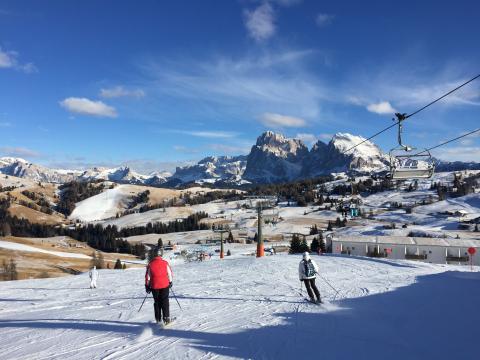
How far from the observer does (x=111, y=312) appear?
16.0 meters

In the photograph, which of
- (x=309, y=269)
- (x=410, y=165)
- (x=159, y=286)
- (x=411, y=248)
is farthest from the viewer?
(x=411, y=248)

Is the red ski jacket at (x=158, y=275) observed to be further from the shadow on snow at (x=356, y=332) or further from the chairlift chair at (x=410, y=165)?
the chairlift chair at (x=410, y=165)

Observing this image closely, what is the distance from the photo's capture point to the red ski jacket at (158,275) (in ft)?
42.9

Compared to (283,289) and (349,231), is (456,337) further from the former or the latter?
(349,231)

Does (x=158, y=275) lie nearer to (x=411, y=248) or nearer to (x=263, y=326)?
(x=263, y=326)

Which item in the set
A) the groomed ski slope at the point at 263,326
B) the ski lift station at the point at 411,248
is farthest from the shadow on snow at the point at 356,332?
the ski lift station at the point at 411,248

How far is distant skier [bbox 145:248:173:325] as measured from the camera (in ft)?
42.9

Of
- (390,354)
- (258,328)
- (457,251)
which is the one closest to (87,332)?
(258,328)

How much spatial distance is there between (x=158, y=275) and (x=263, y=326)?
3.46m

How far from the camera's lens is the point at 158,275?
13117 mm

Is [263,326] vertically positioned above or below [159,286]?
below

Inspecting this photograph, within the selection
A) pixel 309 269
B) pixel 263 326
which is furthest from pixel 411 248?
pixel 263 326

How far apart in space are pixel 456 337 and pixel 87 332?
10195 millimetres

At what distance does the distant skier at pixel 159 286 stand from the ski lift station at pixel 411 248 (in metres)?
88.3
